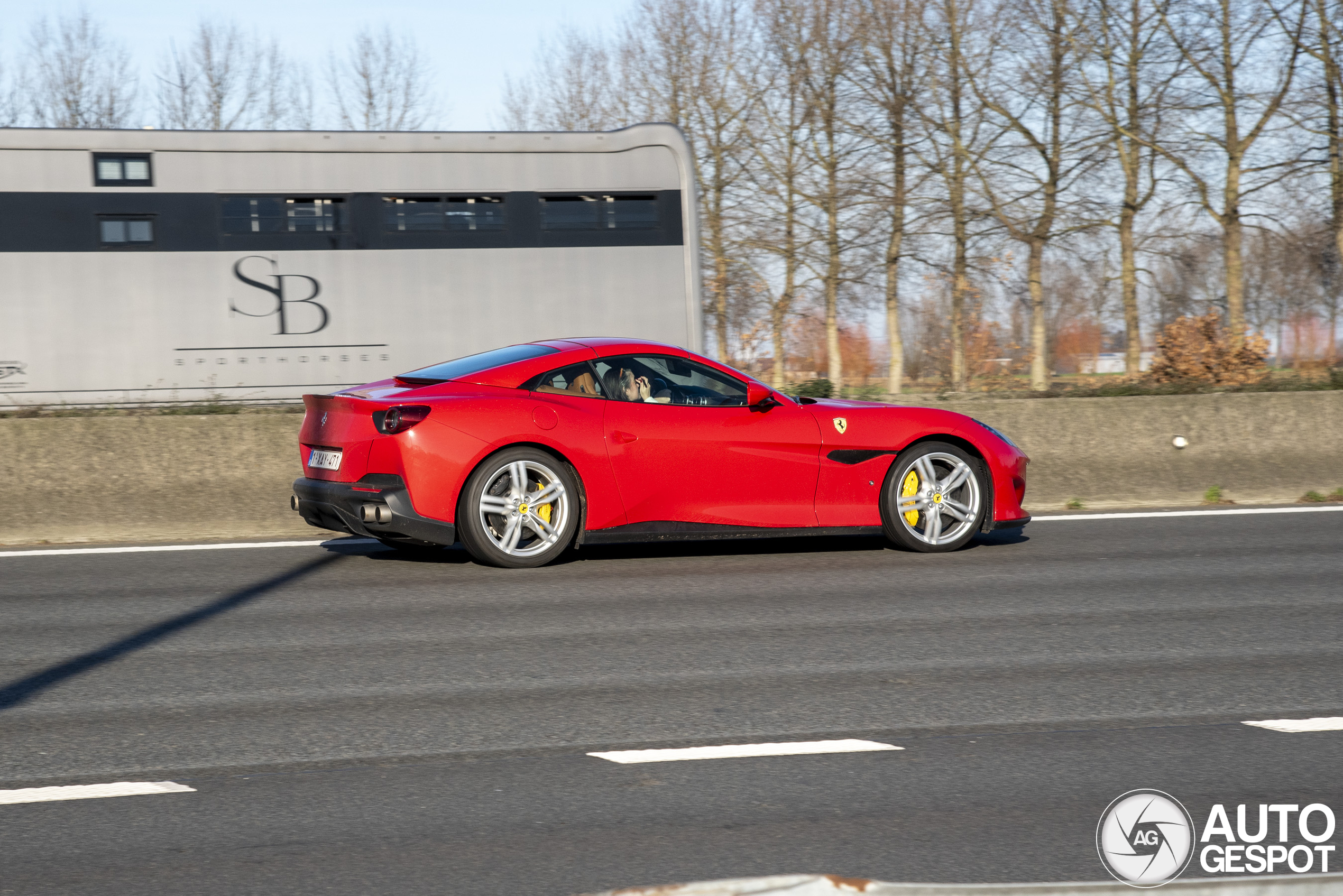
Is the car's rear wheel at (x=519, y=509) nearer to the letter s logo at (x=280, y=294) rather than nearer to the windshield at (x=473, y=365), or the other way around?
the windshield at (x=473, y=365)

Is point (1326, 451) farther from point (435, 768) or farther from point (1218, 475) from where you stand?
point (435, 768)

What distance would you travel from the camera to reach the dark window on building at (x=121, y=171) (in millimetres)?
15672

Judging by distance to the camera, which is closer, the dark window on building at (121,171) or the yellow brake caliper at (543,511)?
the yellow brake caliper at (543,511)

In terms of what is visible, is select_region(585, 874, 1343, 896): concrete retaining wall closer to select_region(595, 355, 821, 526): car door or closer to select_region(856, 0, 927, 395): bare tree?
select_region(595, 355, 821, 526): car door

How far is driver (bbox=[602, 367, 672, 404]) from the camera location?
28.4 ft

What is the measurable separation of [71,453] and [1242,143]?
27.1 meters

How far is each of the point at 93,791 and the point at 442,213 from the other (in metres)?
13.0

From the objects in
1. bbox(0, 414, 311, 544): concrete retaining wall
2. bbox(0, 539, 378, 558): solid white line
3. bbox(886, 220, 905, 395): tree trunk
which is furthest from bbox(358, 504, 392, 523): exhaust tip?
bbox(886, 220, 905, 395): tree trunk

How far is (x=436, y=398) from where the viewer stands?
819 centimetres

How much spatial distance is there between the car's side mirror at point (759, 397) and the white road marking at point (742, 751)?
4.30 m

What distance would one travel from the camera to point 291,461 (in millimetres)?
11055

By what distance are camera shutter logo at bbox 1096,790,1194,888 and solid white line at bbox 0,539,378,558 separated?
707 cm

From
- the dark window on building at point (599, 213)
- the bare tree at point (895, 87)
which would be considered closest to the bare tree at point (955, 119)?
the bare tree at point (895, 87)

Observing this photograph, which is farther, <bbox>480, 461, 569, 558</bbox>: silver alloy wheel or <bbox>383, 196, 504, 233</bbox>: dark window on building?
<bbox>383, 196, 504, 233</bbox>: dark window on building
